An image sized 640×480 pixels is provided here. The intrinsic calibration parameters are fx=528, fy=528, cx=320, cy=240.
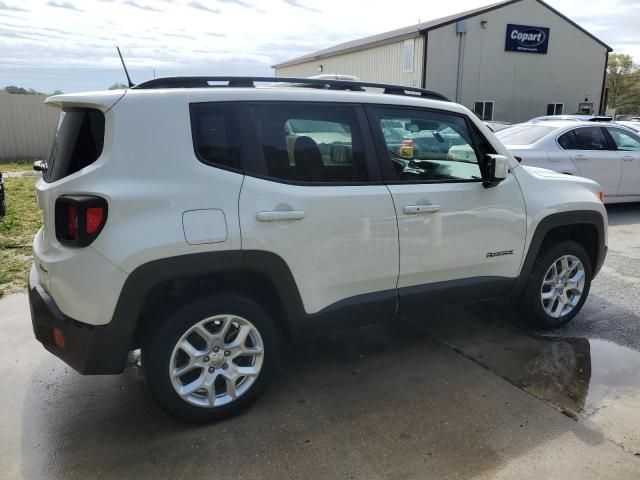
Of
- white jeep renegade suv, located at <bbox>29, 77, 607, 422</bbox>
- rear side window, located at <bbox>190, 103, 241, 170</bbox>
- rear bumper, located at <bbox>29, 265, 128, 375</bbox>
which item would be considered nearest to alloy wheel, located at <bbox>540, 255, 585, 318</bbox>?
white jeep renegade suv, located at <bbox>29, 77, 607, 422</bbox>

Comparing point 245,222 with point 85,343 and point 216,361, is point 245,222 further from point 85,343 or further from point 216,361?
point 85,343

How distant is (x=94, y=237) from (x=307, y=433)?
1.55 m

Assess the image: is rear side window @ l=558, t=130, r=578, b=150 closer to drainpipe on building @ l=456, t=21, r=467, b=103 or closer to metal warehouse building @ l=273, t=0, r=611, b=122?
metal warehouse building @ l=273, t=0, r=611, b=122

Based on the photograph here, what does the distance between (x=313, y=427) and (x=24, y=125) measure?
53.4 ft

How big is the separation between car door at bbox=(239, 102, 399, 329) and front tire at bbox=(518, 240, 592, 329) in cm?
139

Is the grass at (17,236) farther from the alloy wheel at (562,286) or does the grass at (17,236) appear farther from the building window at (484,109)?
the building window at (484,109)

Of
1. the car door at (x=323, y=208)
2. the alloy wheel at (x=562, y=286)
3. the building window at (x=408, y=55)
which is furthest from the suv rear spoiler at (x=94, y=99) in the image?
the building window at (x=408, y=55)

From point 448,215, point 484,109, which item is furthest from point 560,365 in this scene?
point 484,109

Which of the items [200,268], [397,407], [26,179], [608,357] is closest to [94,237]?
[200,268]

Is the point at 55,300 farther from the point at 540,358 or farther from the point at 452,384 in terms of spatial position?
the point at 540,358

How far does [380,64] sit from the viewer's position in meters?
25.7

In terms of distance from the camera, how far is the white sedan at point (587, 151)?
8.31 m

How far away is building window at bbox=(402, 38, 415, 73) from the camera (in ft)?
77.0

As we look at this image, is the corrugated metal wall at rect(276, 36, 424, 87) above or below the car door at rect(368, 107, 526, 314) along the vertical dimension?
above
